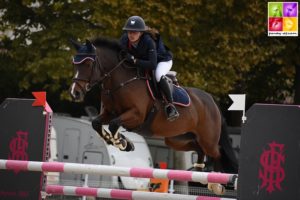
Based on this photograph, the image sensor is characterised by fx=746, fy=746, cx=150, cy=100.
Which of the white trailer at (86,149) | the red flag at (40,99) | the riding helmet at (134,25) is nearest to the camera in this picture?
the red flag at (40,99)

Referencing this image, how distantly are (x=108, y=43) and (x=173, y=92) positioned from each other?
3.27 ft

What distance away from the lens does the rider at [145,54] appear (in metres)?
8.02

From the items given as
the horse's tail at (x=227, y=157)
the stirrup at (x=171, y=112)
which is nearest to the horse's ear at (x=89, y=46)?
the stirrup at (x=171, y=112)

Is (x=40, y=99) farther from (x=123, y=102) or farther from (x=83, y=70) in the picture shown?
(x=123, y=102)

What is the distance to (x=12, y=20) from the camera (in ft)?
58.1

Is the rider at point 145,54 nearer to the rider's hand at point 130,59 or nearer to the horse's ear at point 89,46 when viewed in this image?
the rider's hand at point 130,59

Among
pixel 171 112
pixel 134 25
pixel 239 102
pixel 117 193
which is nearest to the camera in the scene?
pixel 239 102

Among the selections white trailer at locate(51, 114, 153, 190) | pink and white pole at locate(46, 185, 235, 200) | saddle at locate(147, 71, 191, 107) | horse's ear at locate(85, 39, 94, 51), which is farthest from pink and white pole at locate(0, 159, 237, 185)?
white trailer at locate(51, 114, 153, 190)

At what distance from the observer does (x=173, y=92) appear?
28.3 ft

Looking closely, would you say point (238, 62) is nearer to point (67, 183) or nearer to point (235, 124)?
point (235, 124)

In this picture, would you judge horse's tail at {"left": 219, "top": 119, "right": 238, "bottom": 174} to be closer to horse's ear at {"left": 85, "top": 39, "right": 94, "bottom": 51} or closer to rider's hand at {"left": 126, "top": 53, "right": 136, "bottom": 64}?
rider's hand at {"left": 126, "top": 53, "right": 136, "bottom": 64}

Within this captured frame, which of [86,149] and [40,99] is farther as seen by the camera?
[86,149]

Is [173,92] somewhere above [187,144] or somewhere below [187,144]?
above

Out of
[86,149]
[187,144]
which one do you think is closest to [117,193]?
[187,144]
